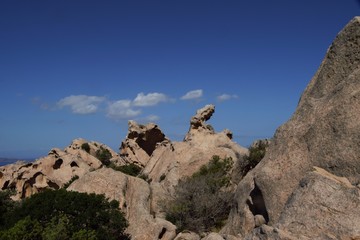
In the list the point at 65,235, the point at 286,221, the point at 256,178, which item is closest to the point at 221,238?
the point at 256,178

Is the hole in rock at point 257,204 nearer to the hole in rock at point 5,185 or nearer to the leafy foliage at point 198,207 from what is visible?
the leafy foliage at point 198,207

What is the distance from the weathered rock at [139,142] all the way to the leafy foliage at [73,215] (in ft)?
135

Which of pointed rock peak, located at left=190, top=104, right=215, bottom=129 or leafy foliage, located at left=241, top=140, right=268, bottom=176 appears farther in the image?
pointed rock peak, located at left=190, top=104, right=215, bottom=129

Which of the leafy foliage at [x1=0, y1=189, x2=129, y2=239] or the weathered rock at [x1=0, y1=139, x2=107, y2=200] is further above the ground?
the weathered rock at [x1=0, y1=139, x2=107, y2=200]

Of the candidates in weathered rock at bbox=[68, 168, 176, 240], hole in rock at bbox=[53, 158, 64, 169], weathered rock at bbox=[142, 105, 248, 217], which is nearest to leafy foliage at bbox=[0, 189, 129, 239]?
weathered rock at bbox=[68, 168, 176, 240]

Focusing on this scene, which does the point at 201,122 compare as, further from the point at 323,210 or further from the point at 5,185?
the point at 323,210

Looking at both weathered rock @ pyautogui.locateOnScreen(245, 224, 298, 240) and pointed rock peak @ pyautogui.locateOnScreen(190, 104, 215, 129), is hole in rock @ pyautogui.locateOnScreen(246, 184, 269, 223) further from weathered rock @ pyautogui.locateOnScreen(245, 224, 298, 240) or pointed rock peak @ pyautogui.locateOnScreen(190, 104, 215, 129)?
pointed rock peak @ pyautogui.locateOnScreen(190, 104, 215, 129)

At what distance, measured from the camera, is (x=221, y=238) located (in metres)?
12.3

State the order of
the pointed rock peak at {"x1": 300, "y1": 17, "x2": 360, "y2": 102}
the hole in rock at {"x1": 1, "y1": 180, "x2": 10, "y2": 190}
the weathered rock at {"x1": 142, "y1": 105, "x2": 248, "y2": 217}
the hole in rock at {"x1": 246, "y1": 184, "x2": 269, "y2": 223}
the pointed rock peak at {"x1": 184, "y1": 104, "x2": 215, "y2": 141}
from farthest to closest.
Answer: the pointed rock peak at {"x1": 184, "y1": 104, "x2": 215, "y2": 141}, the hole in rock at {"x1": 1, "y1": 180, "x2": 10, "y2": 190}, the weathered rock at {"x1": 142, "y1": 105, "x2": 248, "y2": 217}, the pointed rock peak at {"x1": 300, "y1": 17, "x2": 360, "y2": 102}, the hole in rock at {"x1": 246, "y1": 184, "x2": 269, "y2": 223}

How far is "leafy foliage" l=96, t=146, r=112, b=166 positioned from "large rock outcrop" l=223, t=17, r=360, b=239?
5151 centimetres

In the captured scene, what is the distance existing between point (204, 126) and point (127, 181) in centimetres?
2027

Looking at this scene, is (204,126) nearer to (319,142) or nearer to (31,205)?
(31,205)

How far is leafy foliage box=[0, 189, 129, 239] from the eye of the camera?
22.1 m

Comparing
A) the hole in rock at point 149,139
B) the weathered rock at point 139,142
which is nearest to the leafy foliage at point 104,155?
the weathered rock at point 139,142
